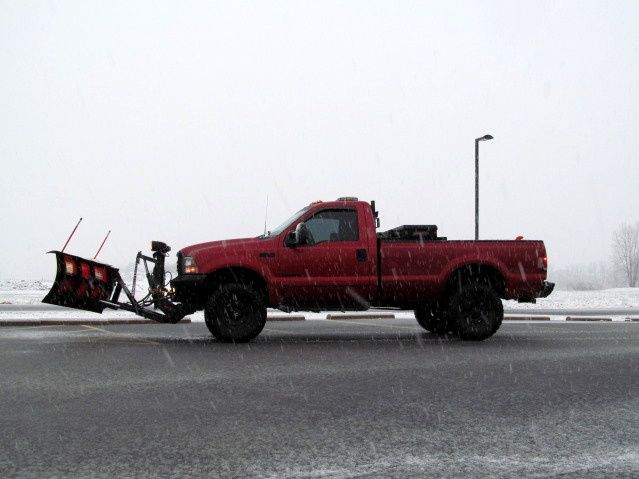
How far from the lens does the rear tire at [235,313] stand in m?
11.3

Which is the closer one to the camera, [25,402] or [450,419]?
[450,419]

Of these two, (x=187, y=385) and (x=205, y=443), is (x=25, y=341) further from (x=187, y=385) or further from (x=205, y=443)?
(x=205, y=443)

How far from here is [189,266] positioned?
1141cm

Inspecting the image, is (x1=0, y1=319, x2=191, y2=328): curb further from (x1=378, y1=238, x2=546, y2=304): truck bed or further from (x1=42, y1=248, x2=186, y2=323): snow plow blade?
(x1=378, y1=238, x2=546, y2=304): truck bed

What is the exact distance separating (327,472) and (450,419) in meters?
1.85

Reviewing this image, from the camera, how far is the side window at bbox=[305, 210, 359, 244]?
39.2 feet

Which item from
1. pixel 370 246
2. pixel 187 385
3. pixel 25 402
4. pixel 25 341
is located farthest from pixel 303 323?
pixel 25 402

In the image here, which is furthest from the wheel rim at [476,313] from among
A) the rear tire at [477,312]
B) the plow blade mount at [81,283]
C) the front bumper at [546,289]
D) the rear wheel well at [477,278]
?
the plow blade mount at [81,283]

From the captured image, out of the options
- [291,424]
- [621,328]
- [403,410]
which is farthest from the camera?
[621,328]

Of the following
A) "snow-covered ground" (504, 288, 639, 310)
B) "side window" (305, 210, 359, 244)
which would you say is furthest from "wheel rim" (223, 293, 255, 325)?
"snow-covered ground" (504, 288, 639, 310)

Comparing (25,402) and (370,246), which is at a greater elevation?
(370,246)

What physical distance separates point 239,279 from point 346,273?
1733mm

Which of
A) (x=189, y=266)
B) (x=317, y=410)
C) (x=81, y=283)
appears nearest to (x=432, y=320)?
(x=189, y=266)

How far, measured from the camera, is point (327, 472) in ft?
13.7
